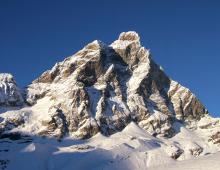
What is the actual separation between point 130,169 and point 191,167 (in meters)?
130

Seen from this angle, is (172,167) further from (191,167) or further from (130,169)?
(130,169)

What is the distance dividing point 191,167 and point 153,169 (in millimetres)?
5618

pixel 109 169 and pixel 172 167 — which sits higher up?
pixel 109 169

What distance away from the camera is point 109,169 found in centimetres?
19962

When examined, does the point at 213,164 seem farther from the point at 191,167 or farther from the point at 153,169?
the point at 153,169

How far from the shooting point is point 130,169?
198 meters

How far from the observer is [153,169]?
72875 mm

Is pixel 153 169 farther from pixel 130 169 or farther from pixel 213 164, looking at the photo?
pixel 130 169

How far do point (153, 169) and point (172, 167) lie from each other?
3170mm

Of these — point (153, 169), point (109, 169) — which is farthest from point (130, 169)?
point (153, 169)

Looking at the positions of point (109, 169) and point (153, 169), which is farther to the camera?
point (109, 169)

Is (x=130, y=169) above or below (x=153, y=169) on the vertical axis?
above

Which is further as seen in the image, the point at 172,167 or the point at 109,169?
the point at 109,169

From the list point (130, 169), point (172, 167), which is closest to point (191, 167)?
point (172, 167)
